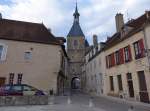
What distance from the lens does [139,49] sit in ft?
49.5

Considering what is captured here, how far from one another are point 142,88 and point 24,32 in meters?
16.2

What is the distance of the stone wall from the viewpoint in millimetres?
12023

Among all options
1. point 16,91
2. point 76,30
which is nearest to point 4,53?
point 16,91

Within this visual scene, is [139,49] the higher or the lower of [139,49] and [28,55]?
the lower

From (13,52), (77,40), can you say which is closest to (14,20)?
(13,52)

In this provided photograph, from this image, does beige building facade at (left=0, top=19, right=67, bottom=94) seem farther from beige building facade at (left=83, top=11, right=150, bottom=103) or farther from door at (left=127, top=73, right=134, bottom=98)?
door at (left=127, top=73, right=134, bottom=98)

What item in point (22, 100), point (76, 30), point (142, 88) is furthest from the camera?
point (76, 30)

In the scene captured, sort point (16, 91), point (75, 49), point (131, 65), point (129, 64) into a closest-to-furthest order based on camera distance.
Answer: point (16, 91)
point (131, 65)
point (129, 64)
point (75, 49)

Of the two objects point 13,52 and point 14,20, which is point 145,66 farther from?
point 14,20

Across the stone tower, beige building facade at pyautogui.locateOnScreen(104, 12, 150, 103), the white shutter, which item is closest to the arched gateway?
the stone tower

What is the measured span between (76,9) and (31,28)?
142 ft

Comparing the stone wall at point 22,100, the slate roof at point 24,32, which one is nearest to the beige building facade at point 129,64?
the slate roof at point 24,32

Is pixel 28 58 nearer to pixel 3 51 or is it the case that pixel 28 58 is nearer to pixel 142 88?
pixel 3 51

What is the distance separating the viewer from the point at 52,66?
2156 cm
